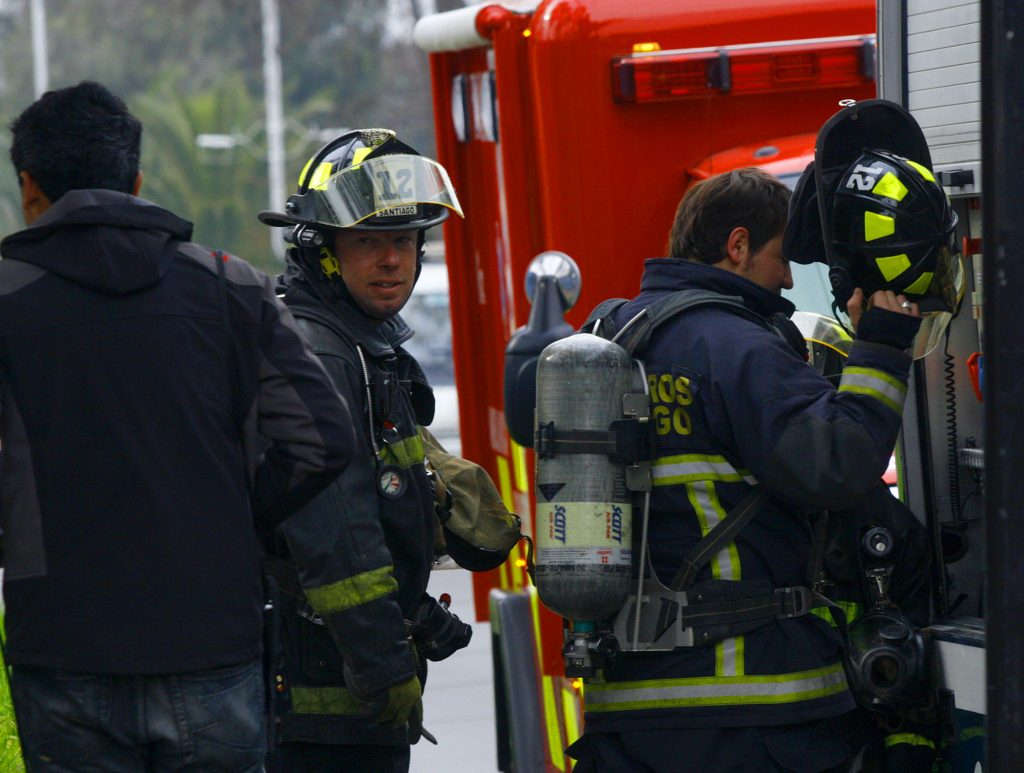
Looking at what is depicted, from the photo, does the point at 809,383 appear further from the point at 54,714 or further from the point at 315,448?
the point at 54,714

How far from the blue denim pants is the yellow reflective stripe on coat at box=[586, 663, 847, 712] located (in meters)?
0.80

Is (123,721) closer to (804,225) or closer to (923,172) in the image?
(804,225)

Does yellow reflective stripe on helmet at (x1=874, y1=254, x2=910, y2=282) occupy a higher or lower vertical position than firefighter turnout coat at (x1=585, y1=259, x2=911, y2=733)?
higher

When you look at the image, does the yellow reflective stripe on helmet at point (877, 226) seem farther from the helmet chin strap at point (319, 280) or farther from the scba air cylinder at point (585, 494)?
the helmet chin strap at point (319, 280)

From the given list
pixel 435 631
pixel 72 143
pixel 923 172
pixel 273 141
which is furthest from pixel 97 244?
pixel 273 141

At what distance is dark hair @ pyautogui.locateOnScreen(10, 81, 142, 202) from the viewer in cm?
282

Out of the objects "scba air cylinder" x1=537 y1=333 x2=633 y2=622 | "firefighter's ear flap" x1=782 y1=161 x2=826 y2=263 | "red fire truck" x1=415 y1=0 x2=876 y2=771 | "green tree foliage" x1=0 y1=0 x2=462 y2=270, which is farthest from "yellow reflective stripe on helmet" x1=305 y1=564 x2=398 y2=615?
"green tree foliage" x1=0 y1=0 x2=462 y2=270

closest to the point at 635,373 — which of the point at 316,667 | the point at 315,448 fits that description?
→ the point at 315,448

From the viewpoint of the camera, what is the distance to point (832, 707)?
10.2 ft

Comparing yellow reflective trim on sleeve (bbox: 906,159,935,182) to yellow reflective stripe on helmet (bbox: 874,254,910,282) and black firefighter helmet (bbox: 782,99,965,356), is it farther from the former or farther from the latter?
yellow reflective stripe on helmet (bbox: 874,254,910,282)

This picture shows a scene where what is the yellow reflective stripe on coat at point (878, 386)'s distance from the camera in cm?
298

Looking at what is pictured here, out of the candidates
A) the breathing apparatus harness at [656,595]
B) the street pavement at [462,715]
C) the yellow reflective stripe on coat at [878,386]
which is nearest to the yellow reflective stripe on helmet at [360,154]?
the breathing apparatus harness at [656,595]

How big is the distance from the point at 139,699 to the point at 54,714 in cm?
14

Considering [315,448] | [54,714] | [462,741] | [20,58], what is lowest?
[462,741]
